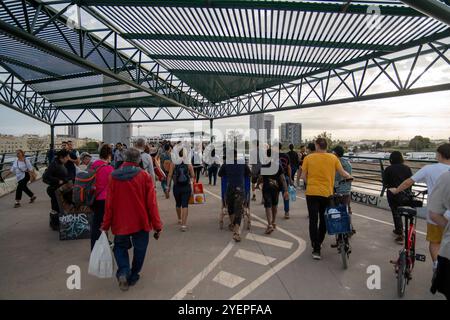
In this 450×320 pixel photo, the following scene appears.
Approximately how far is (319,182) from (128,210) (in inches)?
115

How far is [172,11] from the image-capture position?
20.8 feet

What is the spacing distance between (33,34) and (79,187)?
12.5 ft

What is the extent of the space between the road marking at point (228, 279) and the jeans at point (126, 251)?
1.05m

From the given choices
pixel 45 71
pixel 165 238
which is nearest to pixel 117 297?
pixel 165 238

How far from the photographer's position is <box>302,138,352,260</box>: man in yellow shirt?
181 inches

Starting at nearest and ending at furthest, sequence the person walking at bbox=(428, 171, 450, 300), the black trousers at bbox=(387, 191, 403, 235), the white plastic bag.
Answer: the person walking at bbox=(428, 171, 450, 300), the white plastic bag, the black trousers at bbox=(387, 191, 403, 235)

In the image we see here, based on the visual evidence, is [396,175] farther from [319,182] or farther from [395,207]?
[319,182]

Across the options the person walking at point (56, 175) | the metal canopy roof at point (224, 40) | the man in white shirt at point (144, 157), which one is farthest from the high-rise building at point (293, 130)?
the person walking at point (56, 175)

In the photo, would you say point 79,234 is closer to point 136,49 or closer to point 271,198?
point 271,198

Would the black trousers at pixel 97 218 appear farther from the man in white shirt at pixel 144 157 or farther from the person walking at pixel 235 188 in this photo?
the person walking at pixel 235 188

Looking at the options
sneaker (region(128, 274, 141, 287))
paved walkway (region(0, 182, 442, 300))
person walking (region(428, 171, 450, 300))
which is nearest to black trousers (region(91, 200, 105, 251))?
paved walkway (region(0, 182, 442, 300))

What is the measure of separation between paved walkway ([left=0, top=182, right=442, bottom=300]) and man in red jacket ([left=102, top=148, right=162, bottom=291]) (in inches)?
18.0

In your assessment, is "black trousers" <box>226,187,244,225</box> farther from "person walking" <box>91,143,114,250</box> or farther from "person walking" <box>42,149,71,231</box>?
"person walking" <box>42,149,71,231</box>

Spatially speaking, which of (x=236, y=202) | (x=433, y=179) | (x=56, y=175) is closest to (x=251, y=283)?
(x=236, y=202)
